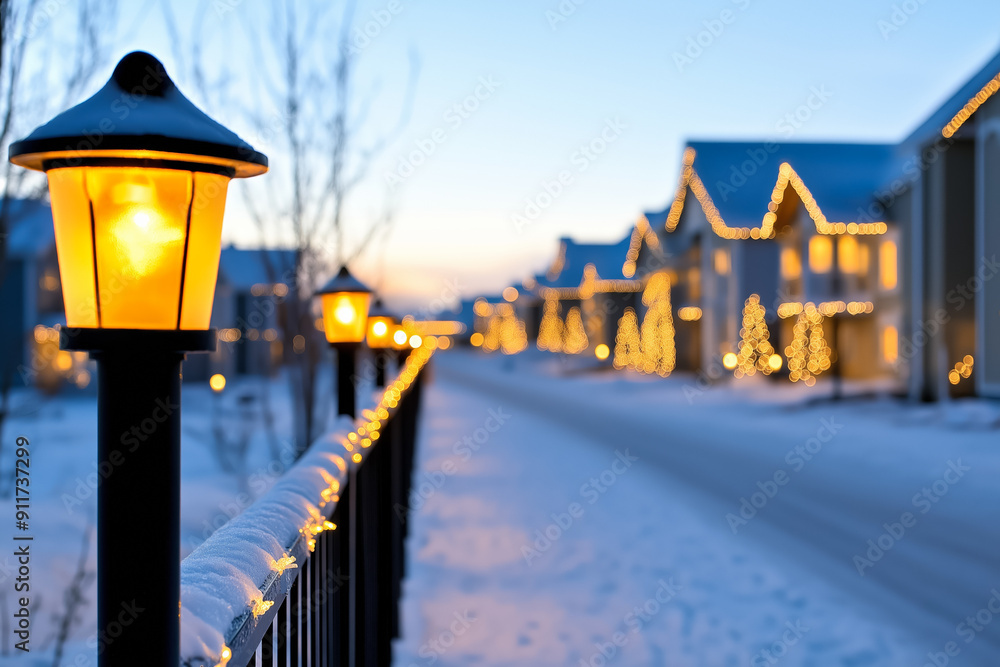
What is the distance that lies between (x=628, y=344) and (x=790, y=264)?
12.9 m

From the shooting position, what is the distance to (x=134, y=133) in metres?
1.44

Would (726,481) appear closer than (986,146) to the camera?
Yes

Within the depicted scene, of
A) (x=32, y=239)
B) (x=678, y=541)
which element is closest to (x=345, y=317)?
(x=678, y=541)

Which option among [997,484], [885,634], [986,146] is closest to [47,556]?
[885,634]

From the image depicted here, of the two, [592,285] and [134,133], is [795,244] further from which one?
[134,133]

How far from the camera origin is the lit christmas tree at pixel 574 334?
5150 cm

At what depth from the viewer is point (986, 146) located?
18156 mm

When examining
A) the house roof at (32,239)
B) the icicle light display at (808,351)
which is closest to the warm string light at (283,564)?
the icicle light display at (808,351)

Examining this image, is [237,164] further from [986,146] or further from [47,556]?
[986,146]

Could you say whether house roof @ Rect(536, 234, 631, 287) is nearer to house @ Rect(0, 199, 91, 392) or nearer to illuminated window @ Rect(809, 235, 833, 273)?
illuminated window @ Rect(809, 235, 833, 273)

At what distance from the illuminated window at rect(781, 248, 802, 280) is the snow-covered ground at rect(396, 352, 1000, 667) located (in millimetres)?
12157

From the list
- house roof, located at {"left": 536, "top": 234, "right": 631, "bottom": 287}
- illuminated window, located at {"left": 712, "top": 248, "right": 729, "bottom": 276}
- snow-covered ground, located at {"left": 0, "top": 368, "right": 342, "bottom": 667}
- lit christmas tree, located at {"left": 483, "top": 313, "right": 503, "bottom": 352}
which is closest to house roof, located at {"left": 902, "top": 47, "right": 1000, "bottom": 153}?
illuminated window, located at {"left": 712, "top": 248, "right": 729, "bottom": 276}

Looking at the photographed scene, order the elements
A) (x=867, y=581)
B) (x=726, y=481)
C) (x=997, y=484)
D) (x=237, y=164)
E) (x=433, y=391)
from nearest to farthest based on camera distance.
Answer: (x=237, y=164), (x=867, y=581), (x=997, y=484), (x=726, y=481), (x=433, y=391)

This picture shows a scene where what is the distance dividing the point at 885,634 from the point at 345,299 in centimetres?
457
